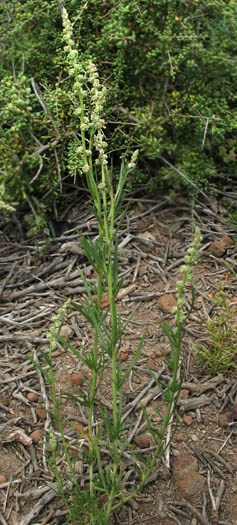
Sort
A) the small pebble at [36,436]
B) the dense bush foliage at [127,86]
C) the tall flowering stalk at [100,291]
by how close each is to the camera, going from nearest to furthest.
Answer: the tall flowering stalk at [100,291]
the small pebble at [36,436]
the dense bush foliage at [127,86]

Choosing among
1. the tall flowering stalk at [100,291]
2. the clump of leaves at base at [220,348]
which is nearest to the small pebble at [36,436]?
the tall flowering stalk at [100,291]

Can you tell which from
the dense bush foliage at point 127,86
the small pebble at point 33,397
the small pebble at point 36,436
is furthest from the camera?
the dense bush foliage at point 127,86

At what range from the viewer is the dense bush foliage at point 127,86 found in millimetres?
2949

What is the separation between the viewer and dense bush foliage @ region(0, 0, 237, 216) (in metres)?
2.95

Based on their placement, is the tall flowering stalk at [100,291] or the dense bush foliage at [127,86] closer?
the tall flowering stalk at [100,291]

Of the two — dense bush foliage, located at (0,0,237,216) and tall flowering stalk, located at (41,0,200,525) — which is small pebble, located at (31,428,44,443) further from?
dense bush foliage, located at (0,0,237,216)

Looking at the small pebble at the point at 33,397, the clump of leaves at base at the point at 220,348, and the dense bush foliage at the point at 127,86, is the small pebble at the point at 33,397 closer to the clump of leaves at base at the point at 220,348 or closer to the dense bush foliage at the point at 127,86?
the clump of leaves at base at the point at 220,348

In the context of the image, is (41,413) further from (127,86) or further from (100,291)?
(127,86)

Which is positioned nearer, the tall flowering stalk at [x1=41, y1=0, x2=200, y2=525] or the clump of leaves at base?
the tall flowering stalk at [x1=41, y1=0, x2=200, y2=525]

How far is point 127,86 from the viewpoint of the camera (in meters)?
3.16

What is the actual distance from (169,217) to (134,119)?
0.66m

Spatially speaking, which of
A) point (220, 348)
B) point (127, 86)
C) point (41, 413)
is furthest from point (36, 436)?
point (127, 86)

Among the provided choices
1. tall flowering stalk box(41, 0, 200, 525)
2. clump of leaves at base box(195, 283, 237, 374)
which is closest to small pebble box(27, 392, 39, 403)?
tall flowering stalk box(41, 0, 200, 525)

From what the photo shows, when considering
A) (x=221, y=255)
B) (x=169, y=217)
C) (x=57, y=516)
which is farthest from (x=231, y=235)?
(x=57, y=516)
